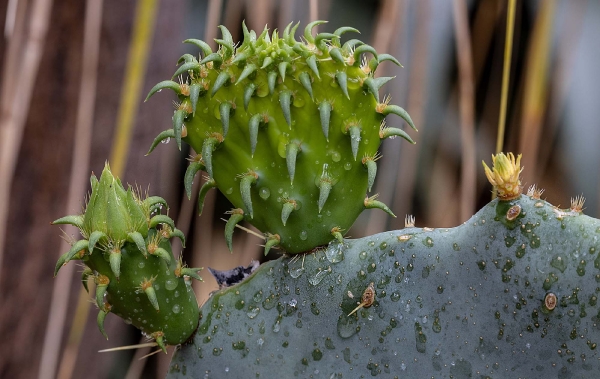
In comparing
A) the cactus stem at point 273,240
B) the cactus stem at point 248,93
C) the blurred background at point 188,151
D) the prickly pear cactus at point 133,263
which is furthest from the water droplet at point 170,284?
the blurred background at point 188,151

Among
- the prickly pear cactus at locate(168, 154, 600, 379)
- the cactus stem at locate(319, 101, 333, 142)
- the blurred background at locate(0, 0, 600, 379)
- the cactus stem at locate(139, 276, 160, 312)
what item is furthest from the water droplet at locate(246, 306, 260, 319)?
the blurred background at locate(0, 0, 600, 379)

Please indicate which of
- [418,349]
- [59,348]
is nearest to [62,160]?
[59,348]

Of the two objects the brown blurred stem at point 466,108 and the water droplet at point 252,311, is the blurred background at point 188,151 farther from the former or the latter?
the water droplet at point 252,311

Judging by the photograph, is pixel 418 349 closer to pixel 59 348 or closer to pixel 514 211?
pixel 514 211

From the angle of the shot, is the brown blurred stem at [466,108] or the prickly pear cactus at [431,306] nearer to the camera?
the prickly pear cactus at [431,306]

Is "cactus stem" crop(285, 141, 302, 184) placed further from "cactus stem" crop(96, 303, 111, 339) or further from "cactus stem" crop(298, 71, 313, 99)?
"cactus stem" crop(96, 303, 111, 339)

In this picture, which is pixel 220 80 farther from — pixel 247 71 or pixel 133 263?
pixel 133 263

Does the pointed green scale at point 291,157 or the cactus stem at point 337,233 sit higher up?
the pointed green scale at point 291,157
